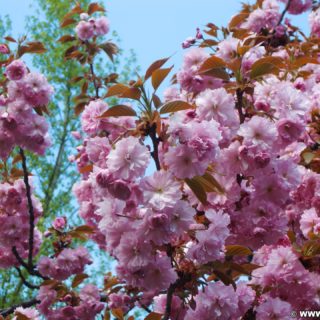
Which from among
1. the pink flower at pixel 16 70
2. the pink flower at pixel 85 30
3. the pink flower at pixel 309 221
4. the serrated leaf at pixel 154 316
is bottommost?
the serrated leaf at pixel 154 316

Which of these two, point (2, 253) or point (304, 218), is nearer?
point (304, 218)

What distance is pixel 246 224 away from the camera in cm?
207

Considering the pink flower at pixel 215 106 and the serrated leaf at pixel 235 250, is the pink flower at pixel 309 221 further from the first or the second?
the pink flower at pixel 215 106

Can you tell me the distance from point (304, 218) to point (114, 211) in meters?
0.95

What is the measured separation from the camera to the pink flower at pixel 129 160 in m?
1.70

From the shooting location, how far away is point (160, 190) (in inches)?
66.8

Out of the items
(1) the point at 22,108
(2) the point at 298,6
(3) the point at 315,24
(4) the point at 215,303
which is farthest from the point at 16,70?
(2) the point at 298,6

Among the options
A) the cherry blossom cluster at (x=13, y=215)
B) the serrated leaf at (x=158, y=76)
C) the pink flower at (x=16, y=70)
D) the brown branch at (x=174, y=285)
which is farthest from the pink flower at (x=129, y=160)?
the cherry blossom cluster at (x=13, y=215)

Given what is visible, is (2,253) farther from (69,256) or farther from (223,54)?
(223,54)

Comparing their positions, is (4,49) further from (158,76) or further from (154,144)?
(154,144)

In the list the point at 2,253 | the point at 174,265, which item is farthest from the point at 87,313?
the point at 174,265

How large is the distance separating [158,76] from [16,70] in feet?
3.58

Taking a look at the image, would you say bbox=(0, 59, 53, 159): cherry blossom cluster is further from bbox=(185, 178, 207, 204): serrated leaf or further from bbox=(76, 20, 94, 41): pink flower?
bbox=(76, 20, 94, 41): pink flower

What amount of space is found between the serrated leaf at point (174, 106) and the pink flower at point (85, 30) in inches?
123
